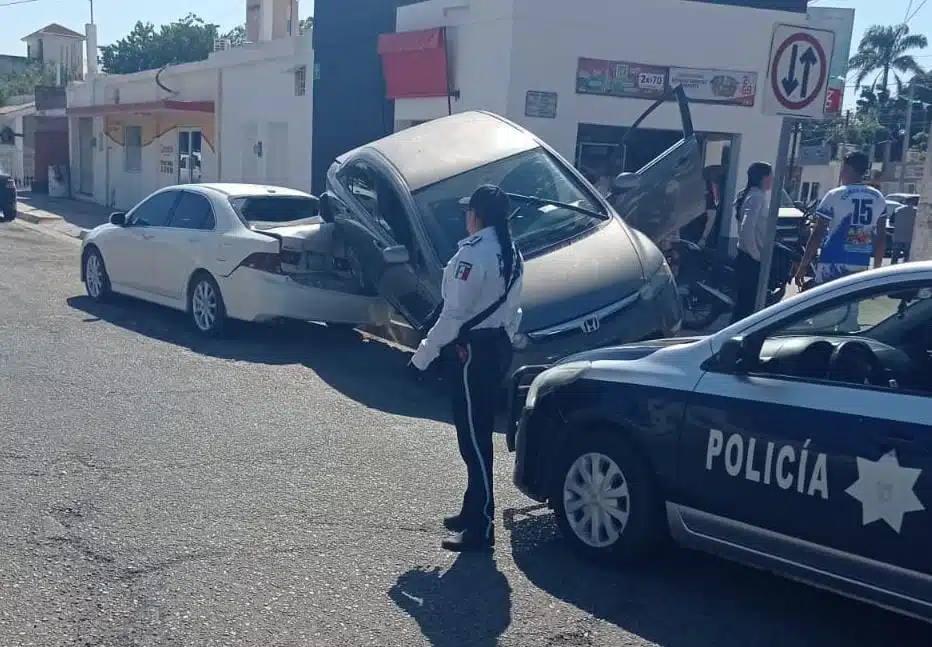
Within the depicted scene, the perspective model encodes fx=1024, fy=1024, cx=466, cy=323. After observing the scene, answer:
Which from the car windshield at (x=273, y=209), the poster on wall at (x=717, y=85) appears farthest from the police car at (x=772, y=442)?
the poster on wall at (x=717, y=85)

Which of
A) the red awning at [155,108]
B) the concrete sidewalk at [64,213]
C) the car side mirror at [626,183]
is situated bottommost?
the concrete sidewalk at [64,213]

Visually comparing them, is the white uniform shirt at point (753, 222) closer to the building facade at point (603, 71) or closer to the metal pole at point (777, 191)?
the metal pole at point (777, 191)

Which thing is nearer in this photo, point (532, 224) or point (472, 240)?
point (472, 240)

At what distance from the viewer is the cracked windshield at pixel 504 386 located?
164 inches

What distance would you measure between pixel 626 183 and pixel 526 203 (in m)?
1.31

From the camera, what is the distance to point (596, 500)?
16.0 ft

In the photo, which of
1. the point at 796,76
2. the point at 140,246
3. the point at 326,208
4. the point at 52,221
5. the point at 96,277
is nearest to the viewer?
the point at 796,76

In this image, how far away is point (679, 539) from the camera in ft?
15.1

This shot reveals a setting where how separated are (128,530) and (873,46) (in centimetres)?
6874

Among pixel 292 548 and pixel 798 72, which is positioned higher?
pixel 798 72

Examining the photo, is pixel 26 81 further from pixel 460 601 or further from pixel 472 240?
pixel 460 601

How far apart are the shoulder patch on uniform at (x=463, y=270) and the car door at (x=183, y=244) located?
581 centimetres

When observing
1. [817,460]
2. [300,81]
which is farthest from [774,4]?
[817,460]

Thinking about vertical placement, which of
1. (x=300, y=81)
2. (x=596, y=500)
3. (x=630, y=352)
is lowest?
(x=596, y=500)
